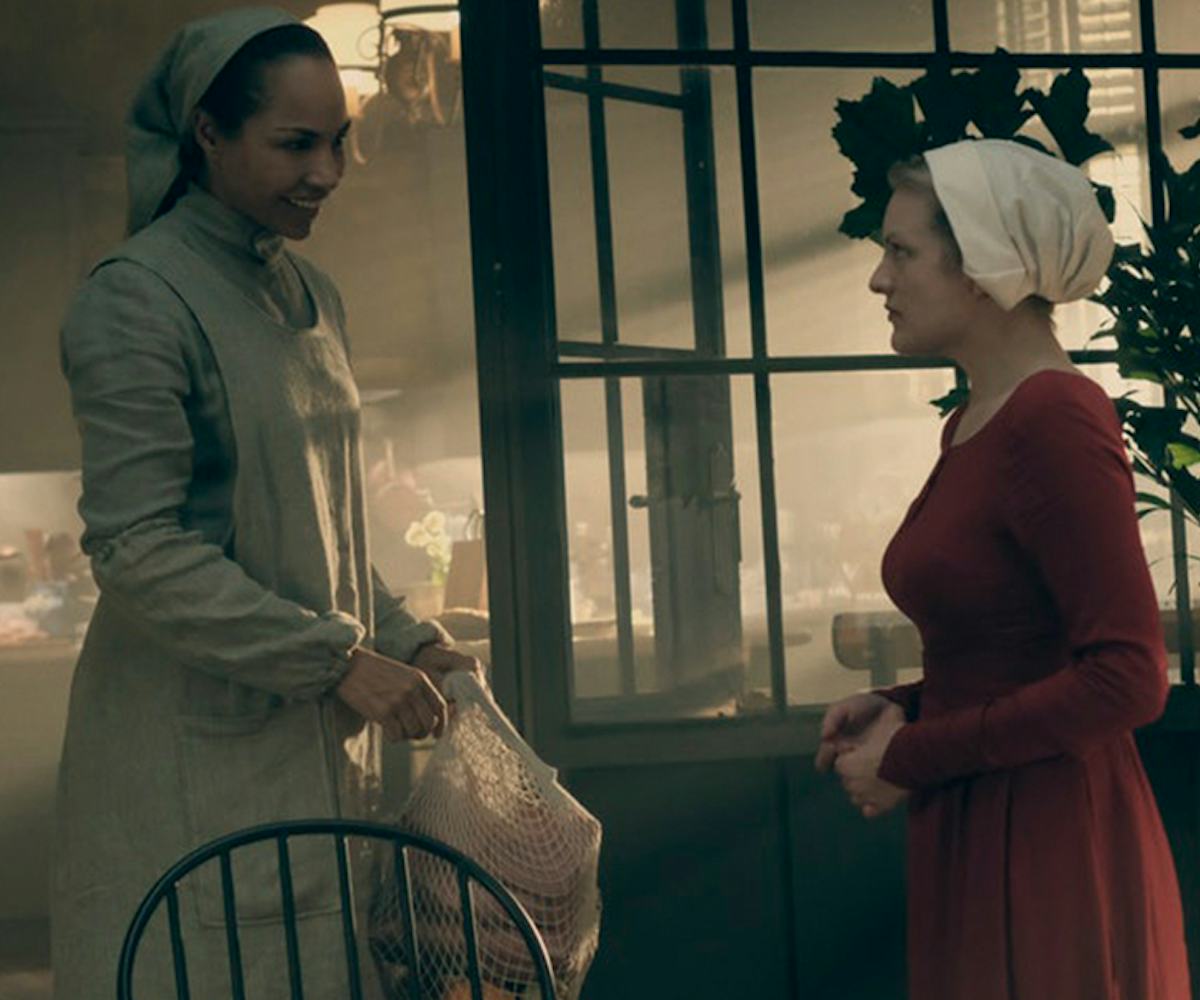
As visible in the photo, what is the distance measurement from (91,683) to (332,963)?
37 centimetres

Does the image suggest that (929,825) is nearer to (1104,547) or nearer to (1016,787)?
(1016,787)

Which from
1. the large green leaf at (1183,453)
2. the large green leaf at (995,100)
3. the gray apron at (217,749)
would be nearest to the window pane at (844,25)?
the large green leaf at (995,100)

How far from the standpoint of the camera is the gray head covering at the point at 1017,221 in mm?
1988

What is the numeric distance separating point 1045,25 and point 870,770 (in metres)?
1.64

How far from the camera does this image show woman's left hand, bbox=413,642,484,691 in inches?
92.7

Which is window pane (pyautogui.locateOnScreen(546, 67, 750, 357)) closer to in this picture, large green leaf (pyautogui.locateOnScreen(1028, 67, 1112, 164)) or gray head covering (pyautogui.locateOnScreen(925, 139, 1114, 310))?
large green leaf (pyautogui.locateOnScreen(1028, 67, 1112, 164))

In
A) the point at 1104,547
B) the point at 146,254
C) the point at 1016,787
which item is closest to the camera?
the point at 1104,547

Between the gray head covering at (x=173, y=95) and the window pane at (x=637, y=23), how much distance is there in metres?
1.03

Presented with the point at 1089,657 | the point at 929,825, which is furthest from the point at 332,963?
the point at 1089,657

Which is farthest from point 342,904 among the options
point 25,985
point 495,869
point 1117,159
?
point 25,985

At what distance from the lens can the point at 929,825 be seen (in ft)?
6.88

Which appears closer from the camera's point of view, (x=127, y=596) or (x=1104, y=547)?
(x=1104, y=547)

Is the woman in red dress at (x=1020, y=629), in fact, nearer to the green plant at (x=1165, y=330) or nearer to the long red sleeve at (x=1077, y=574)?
the long red sleeve at (x=1077, y=574)

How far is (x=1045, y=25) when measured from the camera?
3344mm
